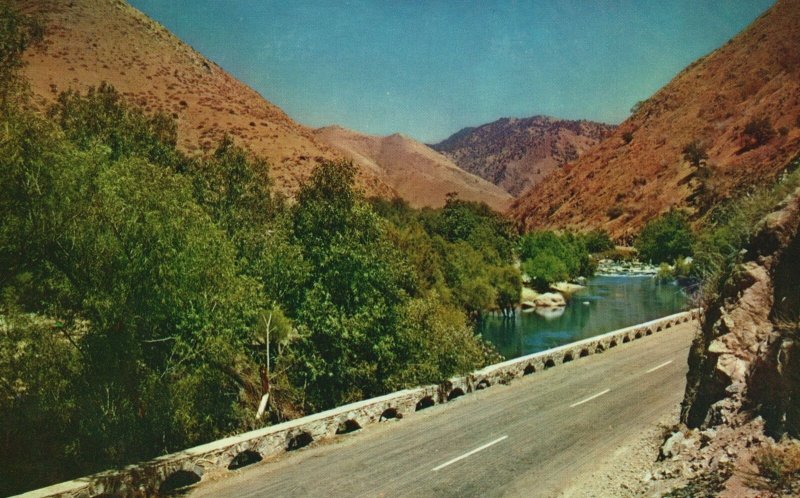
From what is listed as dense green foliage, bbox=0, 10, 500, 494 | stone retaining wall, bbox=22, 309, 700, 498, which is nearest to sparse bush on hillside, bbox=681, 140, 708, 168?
stone retaining wall, bbox=22, 309, 700, 498

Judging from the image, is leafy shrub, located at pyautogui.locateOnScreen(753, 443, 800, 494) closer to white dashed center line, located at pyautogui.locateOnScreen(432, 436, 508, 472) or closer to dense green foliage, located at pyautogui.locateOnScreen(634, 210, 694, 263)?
white dashed center line, located at pyautogui.locateOnScreen(432, 436, 508, 472)

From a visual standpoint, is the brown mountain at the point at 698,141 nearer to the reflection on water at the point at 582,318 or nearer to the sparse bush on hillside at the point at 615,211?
the sparse bush on hillside at the point at 615,211

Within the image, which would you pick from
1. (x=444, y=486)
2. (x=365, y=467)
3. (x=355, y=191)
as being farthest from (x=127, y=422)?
(x=355, y=191)

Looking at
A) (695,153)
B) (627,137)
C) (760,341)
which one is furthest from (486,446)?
(627,137)

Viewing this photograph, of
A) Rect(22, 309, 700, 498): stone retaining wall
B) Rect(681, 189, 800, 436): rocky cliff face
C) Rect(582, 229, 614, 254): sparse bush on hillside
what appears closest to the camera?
Rect(681, 189, 800, 436): rocky cliff face

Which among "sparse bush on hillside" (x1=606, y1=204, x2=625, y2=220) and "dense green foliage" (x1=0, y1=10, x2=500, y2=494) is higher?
"sparse bush on hillside" (x1=606, y1=204, x2=625, y2=220)

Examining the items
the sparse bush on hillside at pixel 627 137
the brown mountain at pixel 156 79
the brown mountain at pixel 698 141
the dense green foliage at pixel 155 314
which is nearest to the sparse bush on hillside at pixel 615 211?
the brown mountain at pixel 698 141
